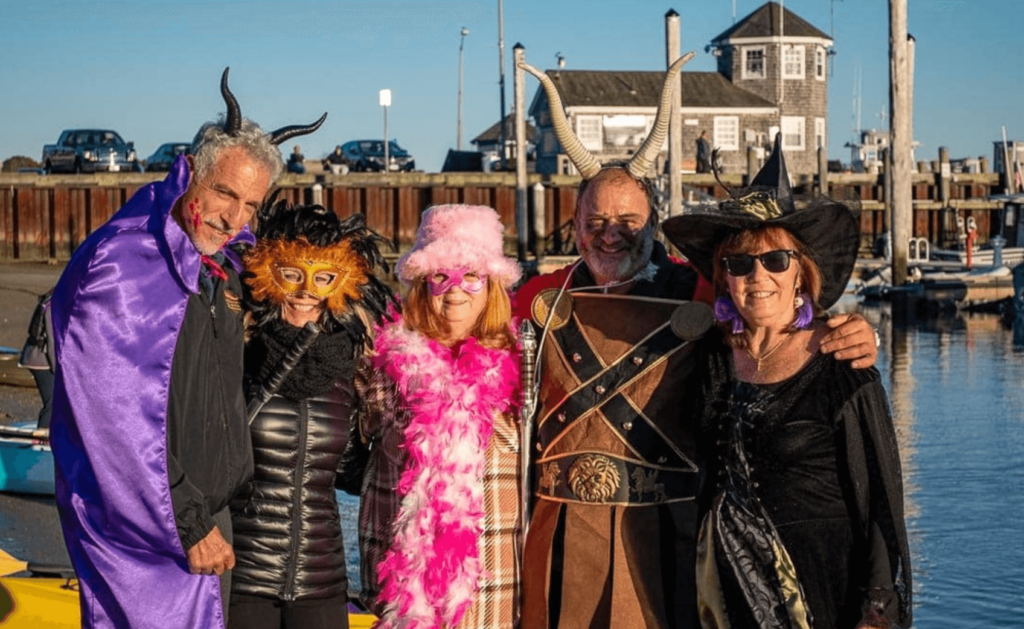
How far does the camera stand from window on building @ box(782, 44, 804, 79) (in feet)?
188

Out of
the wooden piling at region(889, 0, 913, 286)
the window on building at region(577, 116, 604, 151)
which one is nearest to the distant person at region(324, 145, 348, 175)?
the window on building at region(577, 116, 604, 151)

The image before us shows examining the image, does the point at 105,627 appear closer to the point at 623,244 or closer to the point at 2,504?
the point at 623,244

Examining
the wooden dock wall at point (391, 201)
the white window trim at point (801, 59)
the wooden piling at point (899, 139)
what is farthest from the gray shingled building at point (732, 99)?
the wooden piling at point (899, 139)

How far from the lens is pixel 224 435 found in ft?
13.8

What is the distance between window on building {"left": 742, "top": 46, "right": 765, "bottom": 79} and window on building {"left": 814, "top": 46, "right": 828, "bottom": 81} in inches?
95.9

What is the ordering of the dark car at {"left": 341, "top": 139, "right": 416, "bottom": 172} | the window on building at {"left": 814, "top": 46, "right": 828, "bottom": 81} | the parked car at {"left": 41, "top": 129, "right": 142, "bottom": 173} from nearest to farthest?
the parked car at {"left": 41, "top": 129, "right": 142, "bottom": 173} < the dark car at {"left": 341, "top": 139, "right": 416, "bottom": 172} < the window on building at {"left": 814, "top": 46, "right": 828, "bottom": 81}

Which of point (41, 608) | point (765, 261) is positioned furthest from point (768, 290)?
point (41, 608)

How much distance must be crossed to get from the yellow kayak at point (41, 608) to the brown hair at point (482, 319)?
6.27ft

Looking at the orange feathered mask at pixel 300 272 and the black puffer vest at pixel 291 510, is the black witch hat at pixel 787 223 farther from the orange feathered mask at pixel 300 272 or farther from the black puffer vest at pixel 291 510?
the black puffer vest at pixel 291 510

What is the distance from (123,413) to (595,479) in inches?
60.1

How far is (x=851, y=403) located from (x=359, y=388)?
65.3 inches

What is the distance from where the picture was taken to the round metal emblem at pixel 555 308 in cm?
491

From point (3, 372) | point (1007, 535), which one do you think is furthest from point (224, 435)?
point (3, 372)

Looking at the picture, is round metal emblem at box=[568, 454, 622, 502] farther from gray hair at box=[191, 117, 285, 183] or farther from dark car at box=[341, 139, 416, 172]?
dark car at box=[341, 139, 416, 172]
